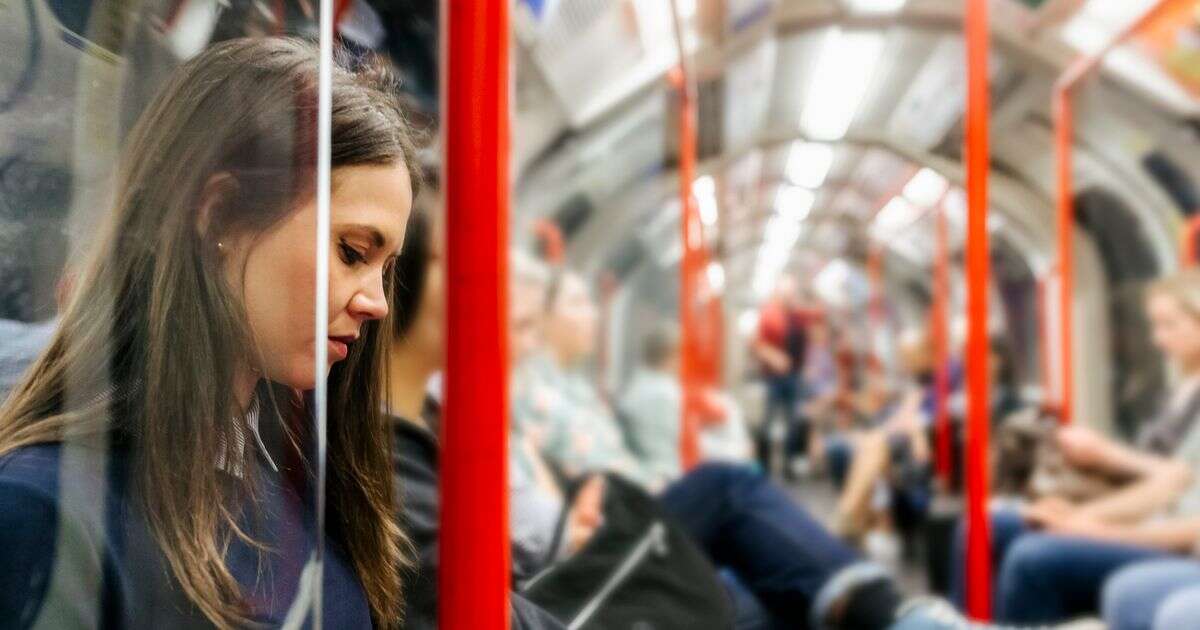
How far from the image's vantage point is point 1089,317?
1.80 meters

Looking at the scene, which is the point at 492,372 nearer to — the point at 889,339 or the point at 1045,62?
the point at 1045,62

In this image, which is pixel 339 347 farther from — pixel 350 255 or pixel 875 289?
pixel 875 289

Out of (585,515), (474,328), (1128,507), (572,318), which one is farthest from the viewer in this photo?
(572,318)

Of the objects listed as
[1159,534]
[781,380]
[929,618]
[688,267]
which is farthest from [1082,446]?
[781,380]

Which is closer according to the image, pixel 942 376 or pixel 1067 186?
pixel 1067 186

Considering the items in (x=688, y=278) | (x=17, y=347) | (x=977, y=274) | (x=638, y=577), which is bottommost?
(x=638, y=577)

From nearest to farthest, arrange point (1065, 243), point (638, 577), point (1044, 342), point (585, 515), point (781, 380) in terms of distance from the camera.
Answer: point (638, 577) → point (585, 515) → point (1065, 243) → point (1044, 342) → point (781, 380)

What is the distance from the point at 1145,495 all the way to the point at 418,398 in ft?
4.90

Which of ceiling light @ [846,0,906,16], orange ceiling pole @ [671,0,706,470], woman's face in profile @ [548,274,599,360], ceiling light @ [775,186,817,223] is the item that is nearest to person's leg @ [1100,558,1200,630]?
ceiling light @ [775,186,817,223]

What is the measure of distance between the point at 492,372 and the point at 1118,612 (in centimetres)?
129

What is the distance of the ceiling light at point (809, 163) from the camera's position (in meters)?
1.47

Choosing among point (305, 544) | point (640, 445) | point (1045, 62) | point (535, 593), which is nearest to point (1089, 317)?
point (1045, 62)

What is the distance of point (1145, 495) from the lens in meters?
1.67

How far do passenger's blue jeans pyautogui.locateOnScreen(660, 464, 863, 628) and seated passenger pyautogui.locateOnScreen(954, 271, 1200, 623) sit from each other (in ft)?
1.23
